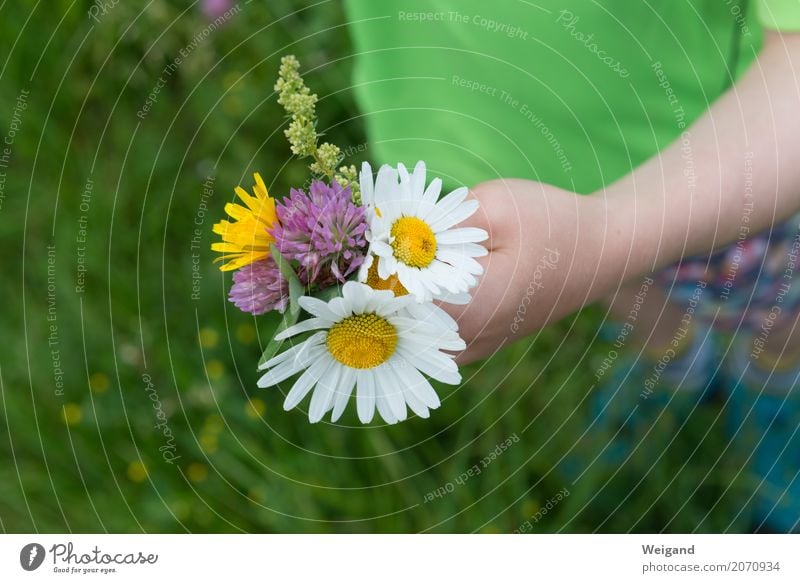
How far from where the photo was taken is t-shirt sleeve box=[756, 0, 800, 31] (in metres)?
0.49

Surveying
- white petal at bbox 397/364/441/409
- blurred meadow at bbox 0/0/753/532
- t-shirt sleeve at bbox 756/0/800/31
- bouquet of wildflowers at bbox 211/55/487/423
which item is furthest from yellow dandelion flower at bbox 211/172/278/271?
t-shirt sleeve at bbox 756/0/800/31

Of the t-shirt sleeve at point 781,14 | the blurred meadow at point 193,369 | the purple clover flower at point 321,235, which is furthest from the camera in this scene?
the blurred meadow at point 193,369

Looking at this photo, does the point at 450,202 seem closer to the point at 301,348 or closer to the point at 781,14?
the point at 301,348

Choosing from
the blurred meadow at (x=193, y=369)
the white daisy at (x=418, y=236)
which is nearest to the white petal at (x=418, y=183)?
the white daisy at (x=418, y=236)

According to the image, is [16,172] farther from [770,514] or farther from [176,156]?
[770,514]

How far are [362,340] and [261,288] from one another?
0.20ft

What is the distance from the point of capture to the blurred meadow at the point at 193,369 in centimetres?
68

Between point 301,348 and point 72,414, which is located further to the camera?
point 72,414

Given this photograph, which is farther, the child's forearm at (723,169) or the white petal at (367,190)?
the child's forearm at (723,169)

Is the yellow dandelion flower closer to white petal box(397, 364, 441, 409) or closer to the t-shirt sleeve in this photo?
white petal box(397, 364, 441, 409)

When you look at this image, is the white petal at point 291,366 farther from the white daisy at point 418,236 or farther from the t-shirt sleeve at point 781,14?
the t-shirt sleeve at point 781,14

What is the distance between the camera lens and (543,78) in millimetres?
553
